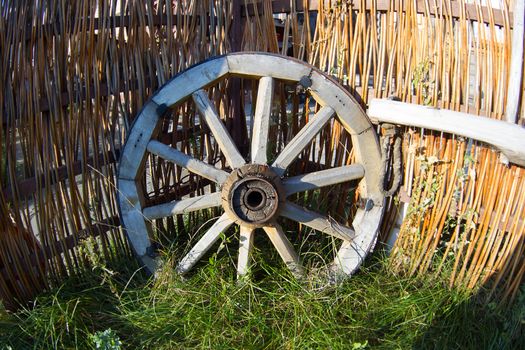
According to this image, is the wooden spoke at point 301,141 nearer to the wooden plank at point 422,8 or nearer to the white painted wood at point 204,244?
the white painted wood at point 204,244

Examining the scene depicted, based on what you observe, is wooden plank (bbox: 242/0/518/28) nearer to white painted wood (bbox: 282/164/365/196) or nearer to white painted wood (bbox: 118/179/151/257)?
white painted wood (bbox: 282/164/365/196)

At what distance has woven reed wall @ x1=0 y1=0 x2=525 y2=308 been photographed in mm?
2639

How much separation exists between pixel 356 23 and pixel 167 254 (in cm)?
161

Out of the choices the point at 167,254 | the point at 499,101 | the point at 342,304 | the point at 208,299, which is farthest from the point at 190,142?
the point at 499,101

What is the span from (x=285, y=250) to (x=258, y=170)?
48 cm

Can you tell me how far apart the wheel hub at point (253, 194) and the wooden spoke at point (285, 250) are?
0.39 ft

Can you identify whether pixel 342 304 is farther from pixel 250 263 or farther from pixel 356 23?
pixel 356 23

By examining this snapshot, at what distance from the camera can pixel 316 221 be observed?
9.50 feet

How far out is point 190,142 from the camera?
336 centimetres

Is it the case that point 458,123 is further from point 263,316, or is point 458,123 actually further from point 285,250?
point 263,316

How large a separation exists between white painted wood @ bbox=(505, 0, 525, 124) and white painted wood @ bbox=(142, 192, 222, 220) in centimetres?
147

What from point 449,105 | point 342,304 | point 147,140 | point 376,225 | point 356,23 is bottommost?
point 342,304

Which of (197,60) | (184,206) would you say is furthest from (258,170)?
(197,60)

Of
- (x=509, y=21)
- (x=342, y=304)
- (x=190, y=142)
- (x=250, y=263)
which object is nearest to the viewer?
(x=509, y=21)
